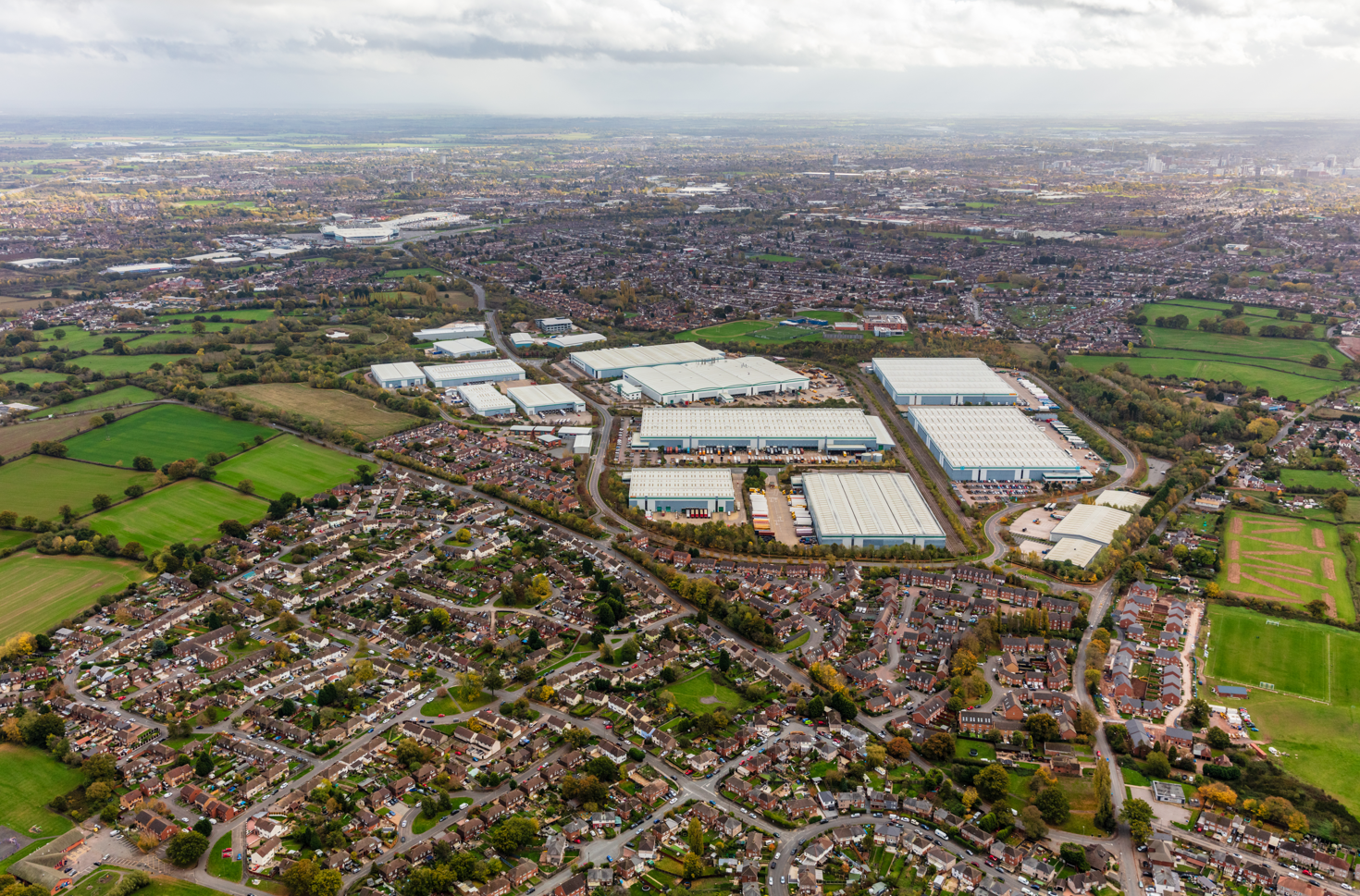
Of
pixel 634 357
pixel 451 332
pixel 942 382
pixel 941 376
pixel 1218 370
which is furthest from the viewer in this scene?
pixel 451 332

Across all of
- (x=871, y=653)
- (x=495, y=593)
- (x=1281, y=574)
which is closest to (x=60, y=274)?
(x=495, y=593)

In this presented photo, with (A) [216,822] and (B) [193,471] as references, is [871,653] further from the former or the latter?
(B) [193,471]

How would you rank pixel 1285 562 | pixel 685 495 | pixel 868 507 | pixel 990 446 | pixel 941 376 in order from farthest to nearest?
pixel 941 376 → pixel 990 446 → pixel 685 495 → pixel 868 507 → pixel 1285 562

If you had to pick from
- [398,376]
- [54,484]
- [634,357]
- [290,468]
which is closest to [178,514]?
[290,468]

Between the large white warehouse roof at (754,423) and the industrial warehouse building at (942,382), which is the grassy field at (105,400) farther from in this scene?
the industrial warehouse building at (942,382)

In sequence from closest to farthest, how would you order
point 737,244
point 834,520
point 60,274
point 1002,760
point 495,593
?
point 1002,760 < point 495,593 < point 834,520 < point 60,274 < point 737,244

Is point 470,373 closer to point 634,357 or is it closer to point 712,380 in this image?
point 634,357

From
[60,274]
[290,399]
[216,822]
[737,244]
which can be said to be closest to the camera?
[216,822]
